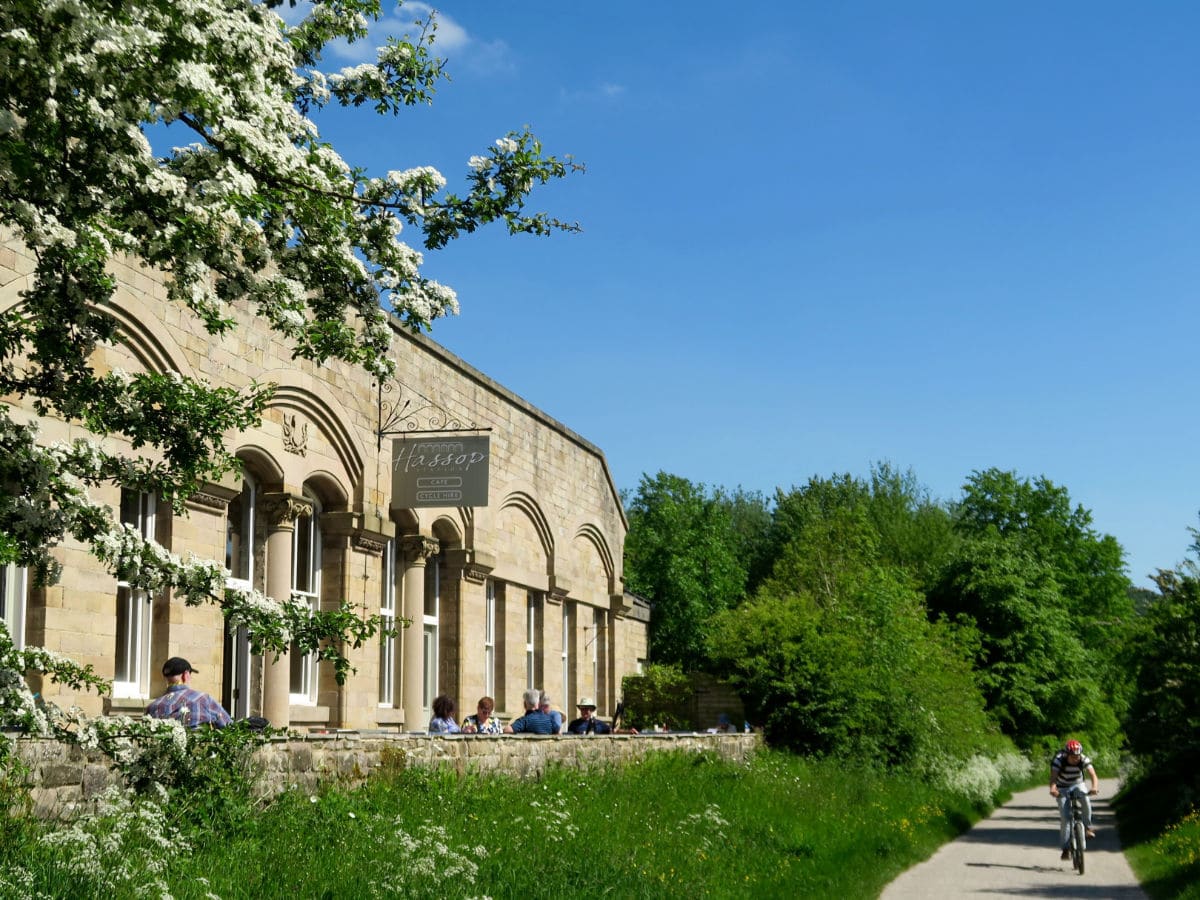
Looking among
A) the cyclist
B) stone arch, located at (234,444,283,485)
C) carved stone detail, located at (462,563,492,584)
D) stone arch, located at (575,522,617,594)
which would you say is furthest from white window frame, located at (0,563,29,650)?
stone arch, located at (575,522,617,594)

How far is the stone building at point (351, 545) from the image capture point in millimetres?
14016

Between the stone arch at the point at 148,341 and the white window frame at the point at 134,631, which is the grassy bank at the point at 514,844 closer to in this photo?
the white window frame at the point at 134,631

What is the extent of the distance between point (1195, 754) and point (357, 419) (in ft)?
44.9

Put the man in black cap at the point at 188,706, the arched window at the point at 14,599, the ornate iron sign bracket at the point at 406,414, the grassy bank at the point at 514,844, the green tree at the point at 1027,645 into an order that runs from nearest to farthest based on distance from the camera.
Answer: the grassy bank at the point at 514,844 → the man in black cap at the point at 188,706 → the arched window at the point at 14,599 → the ornate iron sign bracket at the point at 406,414 → the green tree at the point at 1027,645

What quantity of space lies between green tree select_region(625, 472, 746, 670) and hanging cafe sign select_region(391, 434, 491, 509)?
121ft

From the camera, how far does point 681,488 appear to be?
65375 millimetres

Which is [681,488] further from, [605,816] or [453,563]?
[605,816]

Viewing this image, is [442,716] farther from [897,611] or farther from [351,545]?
[897,611]

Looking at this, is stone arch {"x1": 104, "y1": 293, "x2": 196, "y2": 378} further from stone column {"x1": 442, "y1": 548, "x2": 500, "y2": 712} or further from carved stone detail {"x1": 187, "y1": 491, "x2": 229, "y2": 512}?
stone column {"x1": 442, "y1": 548, "x2": 500, "y2": 712}

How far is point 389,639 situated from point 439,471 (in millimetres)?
2903

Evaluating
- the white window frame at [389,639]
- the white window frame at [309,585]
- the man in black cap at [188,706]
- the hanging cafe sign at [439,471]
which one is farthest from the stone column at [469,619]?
the man in black cap at [188,706]

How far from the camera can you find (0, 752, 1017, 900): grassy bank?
715 centimetres

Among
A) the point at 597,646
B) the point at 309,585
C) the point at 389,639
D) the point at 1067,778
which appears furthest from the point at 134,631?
the point at 597,646

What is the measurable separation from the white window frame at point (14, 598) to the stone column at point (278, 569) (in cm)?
422
